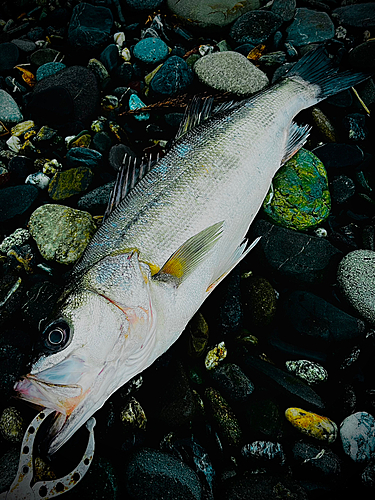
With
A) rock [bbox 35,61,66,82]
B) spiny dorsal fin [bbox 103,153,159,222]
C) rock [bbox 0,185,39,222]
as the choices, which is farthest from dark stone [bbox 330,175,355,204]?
rock [bbox 35,61,66,82]

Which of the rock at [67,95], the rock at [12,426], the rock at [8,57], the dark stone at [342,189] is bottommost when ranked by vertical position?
the dark stone at [342,189]

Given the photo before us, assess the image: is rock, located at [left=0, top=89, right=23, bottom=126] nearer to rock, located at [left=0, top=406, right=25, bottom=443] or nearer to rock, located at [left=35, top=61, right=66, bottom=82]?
rock, located at [left=35, top=61, right=66, bottom=82]

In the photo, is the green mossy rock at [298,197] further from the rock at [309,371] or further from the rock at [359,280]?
the rock at [309,371]

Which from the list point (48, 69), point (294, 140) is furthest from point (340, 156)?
point (48, 69)

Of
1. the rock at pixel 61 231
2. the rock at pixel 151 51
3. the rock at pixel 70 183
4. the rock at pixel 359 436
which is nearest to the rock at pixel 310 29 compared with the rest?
the rock at pixel 151 51

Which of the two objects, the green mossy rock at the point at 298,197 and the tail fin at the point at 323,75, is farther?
the tail fin at the point at 323,75

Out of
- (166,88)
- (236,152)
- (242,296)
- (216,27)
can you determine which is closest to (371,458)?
(242,296)

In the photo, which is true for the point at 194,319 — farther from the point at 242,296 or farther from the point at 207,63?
the point at 207,63
